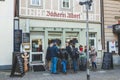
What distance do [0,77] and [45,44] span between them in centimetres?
509

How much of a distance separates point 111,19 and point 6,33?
8678mm

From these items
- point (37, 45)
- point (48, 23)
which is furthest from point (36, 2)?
point (37, 45)

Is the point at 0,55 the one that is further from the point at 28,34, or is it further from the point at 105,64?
the point at 105,64

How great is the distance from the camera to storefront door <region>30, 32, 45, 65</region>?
18172 mm

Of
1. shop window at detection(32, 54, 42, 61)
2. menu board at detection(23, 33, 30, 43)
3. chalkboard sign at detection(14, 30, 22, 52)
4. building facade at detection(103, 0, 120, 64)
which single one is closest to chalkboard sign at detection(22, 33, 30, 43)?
menu board at detection(23, 33, 30, 43)

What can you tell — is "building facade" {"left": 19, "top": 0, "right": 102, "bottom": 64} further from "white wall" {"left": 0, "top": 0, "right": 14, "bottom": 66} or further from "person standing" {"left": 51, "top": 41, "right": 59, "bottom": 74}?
"person standing" {"left": 51, "top": 41, "right": 59, "bottom": 74}

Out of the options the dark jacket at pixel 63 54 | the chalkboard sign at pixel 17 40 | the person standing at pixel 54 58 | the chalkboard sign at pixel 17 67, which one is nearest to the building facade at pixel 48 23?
the chalkboard sign at pixel 17 40

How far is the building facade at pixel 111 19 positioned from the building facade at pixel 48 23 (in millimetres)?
1112

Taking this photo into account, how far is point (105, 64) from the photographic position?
1862cm

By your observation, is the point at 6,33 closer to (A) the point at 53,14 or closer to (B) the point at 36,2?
(B) the point at 36,2

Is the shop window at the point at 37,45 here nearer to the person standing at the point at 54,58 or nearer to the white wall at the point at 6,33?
the white wall at the point at 6,33

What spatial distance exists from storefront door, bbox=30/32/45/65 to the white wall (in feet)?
5.52

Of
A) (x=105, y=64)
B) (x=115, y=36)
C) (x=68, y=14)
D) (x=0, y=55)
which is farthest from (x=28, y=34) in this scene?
(x=115, y=36)

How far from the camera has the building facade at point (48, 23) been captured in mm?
17641
